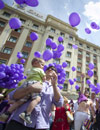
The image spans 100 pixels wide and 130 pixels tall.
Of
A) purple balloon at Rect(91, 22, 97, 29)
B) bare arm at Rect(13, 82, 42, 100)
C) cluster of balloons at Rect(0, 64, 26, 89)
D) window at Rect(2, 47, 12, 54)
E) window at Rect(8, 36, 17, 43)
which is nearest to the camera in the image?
bare arm at Rect(13, 82, 42, 100)

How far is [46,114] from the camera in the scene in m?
1.16

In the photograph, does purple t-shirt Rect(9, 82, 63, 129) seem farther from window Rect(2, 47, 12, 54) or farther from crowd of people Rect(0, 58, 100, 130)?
window Rect(2, 47, 12, 54)

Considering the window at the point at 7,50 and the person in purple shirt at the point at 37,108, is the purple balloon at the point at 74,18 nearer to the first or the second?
the person in purple shirt at the point at 37,108

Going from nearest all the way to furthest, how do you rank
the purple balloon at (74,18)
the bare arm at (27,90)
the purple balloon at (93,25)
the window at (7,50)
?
1. the bare arm at (27,90)
2. the purple balloon at (74,18)
3. the purple balloon at (93,25)
4. the window at (7,50)

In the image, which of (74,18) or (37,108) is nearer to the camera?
(37,108)

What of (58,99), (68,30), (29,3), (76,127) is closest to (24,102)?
(58,99)

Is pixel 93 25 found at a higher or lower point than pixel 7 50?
lower

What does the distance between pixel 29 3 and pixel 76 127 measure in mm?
5060

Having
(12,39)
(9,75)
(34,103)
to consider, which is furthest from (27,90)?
(12,39)

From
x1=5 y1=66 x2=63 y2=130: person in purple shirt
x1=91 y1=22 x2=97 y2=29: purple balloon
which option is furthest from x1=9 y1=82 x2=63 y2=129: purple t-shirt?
x1=91 y1=22 x2=97 y2=29: purple balloon

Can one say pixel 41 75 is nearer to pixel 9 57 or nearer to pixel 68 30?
pixel 9 57

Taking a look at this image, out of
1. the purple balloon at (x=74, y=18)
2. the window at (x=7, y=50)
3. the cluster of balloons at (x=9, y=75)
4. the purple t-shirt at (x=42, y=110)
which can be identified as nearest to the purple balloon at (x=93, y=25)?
the purple balloon at (x=74, y=18)

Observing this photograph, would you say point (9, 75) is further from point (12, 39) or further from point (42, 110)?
point (12, 39)

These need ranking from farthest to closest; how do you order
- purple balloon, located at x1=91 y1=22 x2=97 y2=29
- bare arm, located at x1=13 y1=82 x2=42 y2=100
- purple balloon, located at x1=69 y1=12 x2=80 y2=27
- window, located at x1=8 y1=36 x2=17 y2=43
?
window, located at x1=8 y1=36 x2=17 y2=43 < purple balloon, located at x1=91 y1=22 x2=97 y2=29 < purple balloon, located at x1=69 y1=12 x2=80 y2=27 < bare arm, located at x1=13 y1=82 x2=42 y2=100
